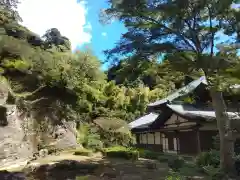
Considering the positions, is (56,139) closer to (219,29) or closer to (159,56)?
(159,56)

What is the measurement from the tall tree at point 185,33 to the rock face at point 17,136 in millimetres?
6545

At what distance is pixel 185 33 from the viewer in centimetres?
1336

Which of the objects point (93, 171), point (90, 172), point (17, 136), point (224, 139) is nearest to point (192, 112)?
point (224, 139)

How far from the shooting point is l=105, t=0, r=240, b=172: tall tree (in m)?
12.4

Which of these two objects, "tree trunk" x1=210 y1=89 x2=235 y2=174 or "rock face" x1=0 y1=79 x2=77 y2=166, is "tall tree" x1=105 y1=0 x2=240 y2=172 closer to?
"tree trunk" x1=210 y1=89 x2=235 y2=174

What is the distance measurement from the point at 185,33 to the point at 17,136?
10770mm

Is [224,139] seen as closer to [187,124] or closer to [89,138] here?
[187,124]

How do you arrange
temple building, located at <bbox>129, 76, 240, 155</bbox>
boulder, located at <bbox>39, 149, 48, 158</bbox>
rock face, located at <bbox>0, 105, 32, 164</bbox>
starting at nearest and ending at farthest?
1. rock face, located at <bbox>0, 105, 32, 164</bbox>
2. boulder, located at <bbox>39, 149, 48, 158</bbox>
3. temple building, located at <bbox>129, 76, 240, 155</bbox>

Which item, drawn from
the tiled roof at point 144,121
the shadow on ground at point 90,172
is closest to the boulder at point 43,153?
the shadow on ground at point 90,172

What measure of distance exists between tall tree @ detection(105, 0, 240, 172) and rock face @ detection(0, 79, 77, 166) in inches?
258

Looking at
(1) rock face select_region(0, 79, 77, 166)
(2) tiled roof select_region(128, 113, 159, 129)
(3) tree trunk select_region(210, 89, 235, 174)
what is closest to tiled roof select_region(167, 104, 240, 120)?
(3) tree trunk select_region(210, 89, 235, 174)

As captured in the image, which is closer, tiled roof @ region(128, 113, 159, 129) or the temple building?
the temple building

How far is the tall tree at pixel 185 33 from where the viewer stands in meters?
12.4

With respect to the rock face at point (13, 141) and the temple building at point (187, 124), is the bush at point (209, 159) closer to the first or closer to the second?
the temple building at point (187, 124)
